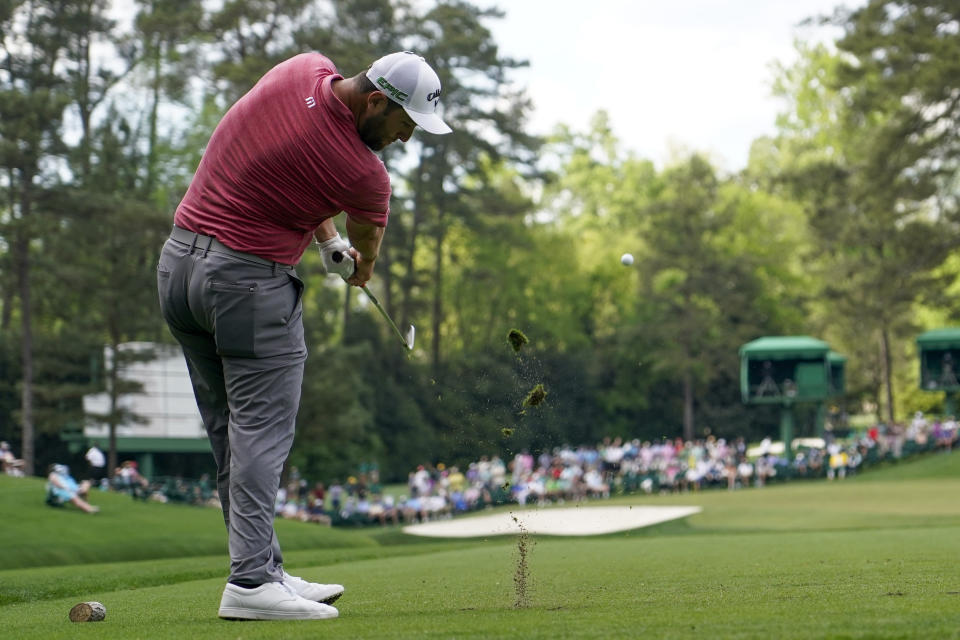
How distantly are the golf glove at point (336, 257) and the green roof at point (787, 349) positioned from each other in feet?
152

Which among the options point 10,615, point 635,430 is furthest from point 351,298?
point 10,615

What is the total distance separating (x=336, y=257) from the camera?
5.19 meters

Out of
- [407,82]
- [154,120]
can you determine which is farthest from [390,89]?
[154,120]

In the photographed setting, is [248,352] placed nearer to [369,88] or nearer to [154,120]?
[369,88]

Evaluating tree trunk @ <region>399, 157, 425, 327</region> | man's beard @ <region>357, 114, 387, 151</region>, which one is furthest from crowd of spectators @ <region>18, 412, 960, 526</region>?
man's beard @ <region>357, 114, 387, 151</region>

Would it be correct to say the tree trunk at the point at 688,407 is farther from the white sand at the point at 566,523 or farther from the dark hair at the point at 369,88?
the dark hair at the point at 369,88

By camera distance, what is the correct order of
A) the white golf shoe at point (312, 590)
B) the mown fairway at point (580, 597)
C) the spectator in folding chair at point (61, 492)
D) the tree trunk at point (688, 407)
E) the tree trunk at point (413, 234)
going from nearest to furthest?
the mown fairway at point (580, 597) < the white golf shoe at point (312, 590) < the spectator in folding chair at point (61, 492) < the tree trunk at point (413, 234) < the tree trunk at point (688, 407)

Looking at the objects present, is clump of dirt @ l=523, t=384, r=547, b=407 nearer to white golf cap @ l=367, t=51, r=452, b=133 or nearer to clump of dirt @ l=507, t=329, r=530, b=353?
clump of dirt @ l=507, t=329, r=530, b=353

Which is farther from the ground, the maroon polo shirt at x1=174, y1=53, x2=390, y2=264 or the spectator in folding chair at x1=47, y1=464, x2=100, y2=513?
the maroon polo shirt at x1=174, y1=53, x2=390, y2=264

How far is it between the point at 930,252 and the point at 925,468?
10546 millimetres

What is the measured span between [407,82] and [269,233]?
818 mm

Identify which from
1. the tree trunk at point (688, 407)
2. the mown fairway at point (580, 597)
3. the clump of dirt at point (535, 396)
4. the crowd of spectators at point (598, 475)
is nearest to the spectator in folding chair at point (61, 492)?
the mown fairway at point (580, 597)

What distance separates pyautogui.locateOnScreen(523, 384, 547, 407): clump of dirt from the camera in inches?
229

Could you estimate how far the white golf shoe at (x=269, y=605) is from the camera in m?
4.66
